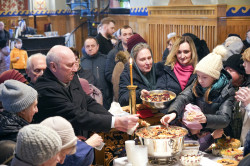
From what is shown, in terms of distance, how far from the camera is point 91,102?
3494 millimetres

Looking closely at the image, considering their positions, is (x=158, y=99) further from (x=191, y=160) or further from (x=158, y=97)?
(x=191, y=160)

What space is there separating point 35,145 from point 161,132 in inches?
50.4

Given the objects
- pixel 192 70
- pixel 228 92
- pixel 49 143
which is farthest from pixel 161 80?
pixel 49 143

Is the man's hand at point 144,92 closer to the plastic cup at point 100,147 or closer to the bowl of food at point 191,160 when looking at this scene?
the plastic cup at point 100,147

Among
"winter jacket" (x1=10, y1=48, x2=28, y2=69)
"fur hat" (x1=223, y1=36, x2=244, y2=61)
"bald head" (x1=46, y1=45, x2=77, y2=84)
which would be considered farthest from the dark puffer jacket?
"winter jacket" (x1=10, y1=48, x2=28, y2=69)

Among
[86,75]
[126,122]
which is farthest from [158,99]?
[86,75]

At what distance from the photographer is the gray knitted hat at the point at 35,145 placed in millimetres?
1756

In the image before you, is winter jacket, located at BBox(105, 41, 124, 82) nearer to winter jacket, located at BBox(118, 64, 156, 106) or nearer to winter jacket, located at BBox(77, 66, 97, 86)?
winter jacket, located at BBox(77, 66, 97, 86)

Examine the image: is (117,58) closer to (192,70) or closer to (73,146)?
(192,70)

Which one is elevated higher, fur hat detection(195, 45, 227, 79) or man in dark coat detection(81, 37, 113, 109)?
fur hat detection(195, 45, 227, 79)

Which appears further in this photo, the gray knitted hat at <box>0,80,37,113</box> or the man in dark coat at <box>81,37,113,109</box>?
the man in dark coat at <box>81,37,113,109</box>

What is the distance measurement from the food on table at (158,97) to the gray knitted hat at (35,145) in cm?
162

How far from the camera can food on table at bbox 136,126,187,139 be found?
2.73 metres

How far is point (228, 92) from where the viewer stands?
3.22 m
